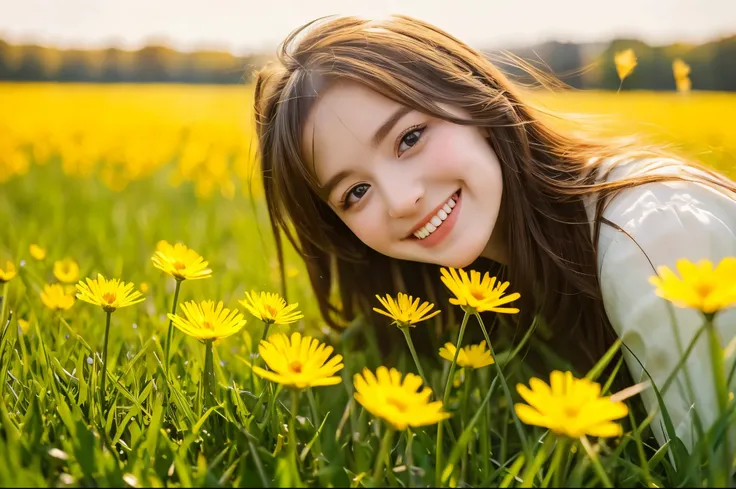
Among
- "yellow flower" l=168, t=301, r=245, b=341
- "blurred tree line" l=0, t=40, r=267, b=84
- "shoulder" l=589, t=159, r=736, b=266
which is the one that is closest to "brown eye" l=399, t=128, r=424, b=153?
"shoulder" l=589, t=159, r=736, b=266

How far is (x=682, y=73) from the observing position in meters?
1.48

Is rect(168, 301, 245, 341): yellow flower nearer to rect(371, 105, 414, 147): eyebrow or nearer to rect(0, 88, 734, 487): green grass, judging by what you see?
rect(0, 88, 734, 487): green grass

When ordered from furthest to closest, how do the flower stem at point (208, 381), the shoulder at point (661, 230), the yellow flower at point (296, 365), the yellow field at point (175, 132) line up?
Answer: the yellow field at point (175, 132), the shoulder at point (661, 230), the flower stem at point (208, 381), the yellow flower at point (296, 365)

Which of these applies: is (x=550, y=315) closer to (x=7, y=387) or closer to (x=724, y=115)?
(x=7, y=387)

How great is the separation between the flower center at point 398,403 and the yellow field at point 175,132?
3.15ft

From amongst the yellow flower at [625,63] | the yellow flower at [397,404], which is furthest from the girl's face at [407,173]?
the yellow flower at [397,404]

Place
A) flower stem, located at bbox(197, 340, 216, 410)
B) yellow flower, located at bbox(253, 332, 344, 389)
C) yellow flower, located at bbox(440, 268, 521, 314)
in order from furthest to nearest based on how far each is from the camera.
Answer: flower stem, located at bbox(197, 340, 216, 410)
yellow flower, located at bbox(440, 268, 521, 314)
yellow flower, located at bbox(253, 332, 344, 389)

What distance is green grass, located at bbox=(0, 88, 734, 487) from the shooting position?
31.2 inches

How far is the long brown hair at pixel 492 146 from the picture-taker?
1302 mm

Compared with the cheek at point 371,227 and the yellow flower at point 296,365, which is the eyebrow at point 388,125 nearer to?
the cheek at point 371,227

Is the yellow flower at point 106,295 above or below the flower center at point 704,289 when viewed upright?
below

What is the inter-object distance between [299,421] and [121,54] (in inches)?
254

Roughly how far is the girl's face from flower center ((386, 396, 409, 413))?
1.83 feet

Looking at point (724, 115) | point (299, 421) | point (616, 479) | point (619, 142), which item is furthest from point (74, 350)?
point (724, 115)
